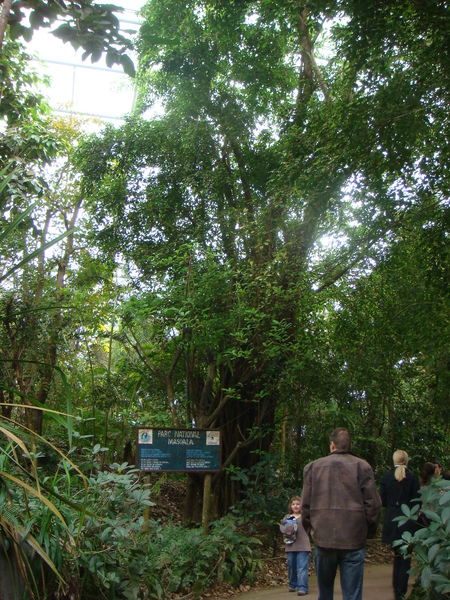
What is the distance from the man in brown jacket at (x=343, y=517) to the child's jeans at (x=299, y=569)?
2.23 m

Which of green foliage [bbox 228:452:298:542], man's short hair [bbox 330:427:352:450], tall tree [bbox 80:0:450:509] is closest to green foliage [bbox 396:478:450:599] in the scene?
man's short hair [bbox 330:427:352:450]

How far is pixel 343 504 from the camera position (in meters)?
4.02

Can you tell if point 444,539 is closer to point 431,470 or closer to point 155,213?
point 431,470

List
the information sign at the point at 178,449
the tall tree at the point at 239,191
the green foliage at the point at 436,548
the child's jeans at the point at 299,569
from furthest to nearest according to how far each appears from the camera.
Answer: the tall tree at the point at 239,191 < the information sign at the point at 178,449 < the child's jeans at the point at 299,569 < the green foliage at the point at 436,548

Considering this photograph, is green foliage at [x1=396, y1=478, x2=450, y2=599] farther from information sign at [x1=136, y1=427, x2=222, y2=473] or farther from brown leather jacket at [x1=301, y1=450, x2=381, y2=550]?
information sign at [x1=136, y1=427, x2=222, y2=473]

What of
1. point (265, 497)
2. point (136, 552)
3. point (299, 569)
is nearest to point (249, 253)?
point (265, 497)

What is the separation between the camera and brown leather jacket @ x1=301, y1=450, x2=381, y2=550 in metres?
3.95

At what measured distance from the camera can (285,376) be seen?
8.66 meters

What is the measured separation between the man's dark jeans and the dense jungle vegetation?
5.41 feet

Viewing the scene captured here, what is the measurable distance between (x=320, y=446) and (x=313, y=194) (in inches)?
214

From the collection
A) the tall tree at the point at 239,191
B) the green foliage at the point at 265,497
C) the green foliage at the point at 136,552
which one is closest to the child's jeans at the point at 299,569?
the green foliage at the point at 136,552

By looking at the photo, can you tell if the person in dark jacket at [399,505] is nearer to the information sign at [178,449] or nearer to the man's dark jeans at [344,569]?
the man's dark jeans at [344,569]

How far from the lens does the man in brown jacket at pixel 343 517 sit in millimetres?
3959

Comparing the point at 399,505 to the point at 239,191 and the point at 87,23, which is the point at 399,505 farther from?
the point at 239,191
